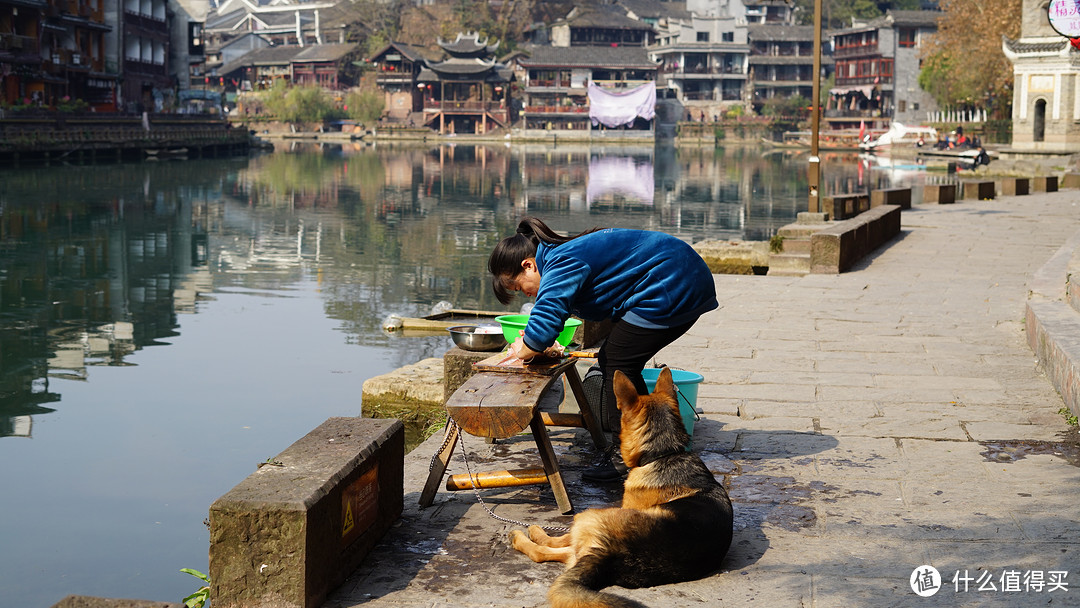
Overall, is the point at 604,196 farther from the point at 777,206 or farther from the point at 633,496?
the point at 633,496

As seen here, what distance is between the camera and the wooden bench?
4.13m

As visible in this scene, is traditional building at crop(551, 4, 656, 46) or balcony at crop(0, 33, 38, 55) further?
traditional building at crop(551, 4, 656, 46)

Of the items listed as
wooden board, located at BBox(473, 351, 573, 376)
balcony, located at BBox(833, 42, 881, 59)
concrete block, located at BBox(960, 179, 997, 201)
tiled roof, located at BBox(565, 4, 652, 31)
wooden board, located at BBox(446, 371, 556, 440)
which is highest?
tiled roof, located at BBox(565, 4, 652, 31)

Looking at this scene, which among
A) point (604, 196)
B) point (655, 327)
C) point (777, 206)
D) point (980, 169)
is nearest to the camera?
point (655, 327)

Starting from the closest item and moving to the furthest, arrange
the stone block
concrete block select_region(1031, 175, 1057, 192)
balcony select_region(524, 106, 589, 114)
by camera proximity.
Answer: the stone block → concrete block select_region(1031, 175, 1057, 192) → balcony select_region(524, 106, 589, 114)

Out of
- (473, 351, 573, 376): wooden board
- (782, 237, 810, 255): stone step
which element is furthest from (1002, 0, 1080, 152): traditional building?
(473, 351, 573, 376): wooden board

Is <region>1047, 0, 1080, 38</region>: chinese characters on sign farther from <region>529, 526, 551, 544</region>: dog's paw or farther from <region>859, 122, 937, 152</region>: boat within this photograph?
<region>859, 122, 937, 152</region>: boat

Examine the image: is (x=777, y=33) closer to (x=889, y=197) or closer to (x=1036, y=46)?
(x=1036, y=46)

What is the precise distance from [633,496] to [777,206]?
87.9 ft

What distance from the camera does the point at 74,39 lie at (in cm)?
4841

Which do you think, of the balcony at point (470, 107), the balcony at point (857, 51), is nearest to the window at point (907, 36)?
the balcony at point (857, 51)

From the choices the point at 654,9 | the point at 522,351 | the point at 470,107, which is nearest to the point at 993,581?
the point at 522,351

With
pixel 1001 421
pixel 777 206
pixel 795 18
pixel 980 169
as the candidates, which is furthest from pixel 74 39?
pixel 795 18

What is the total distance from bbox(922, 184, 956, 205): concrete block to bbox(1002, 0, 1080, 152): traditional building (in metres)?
20.0
